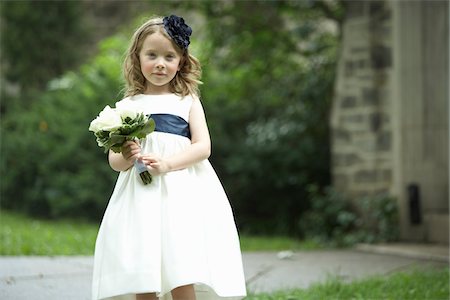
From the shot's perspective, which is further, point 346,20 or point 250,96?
point 250,96

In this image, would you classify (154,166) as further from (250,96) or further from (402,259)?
(250,96)

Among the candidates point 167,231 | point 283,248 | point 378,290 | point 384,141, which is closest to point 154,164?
point 167,231

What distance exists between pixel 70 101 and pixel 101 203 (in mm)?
1728

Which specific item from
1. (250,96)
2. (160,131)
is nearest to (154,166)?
(160,131)

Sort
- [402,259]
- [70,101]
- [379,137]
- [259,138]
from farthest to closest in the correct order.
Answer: [70,101] → [259,138] → [379,137] → [402,259]

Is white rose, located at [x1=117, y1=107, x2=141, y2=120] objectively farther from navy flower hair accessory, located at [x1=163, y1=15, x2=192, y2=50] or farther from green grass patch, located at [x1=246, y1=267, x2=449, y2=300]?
green grass patch, located at [x1=246, y1=267, x2=449, y2=300]

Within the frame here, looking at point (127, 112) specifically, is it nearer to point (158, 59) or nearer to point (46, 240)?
point (158, 59)

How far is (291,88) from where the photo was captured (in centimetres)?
994

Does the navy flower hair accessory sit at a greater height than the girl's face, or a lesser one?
greater

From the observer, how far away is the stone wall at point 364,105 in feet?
25.8

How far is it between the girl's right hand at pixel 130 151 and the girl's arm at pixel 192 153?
0.11 feet

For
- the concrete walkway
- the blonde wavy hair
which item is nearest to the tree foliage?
the concrete walkway

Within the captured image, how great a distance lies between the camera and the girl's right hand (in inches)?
123

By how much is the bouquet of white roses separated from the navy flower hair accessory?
38 cm
